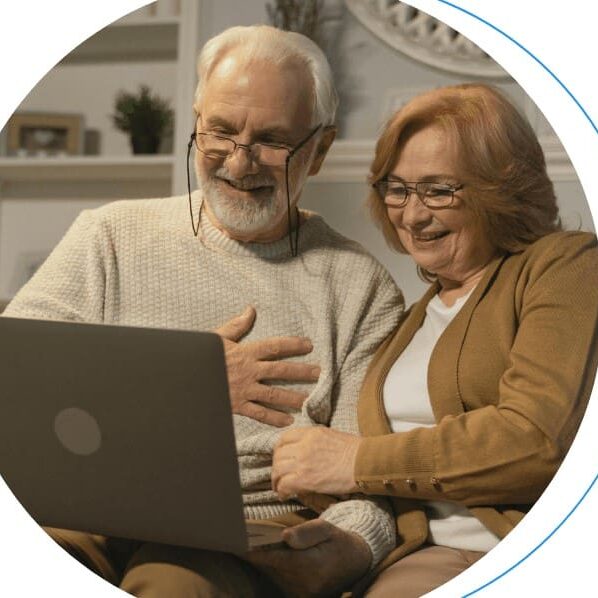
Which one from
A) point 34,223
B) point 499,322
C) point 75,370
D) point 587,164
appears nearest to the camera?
point 75,370

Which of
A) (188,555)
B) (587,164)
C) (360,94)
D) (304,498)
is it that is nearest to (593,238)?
(587,164)

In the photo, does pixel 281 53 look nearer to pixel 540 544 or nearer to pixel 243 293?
pixel 243 293

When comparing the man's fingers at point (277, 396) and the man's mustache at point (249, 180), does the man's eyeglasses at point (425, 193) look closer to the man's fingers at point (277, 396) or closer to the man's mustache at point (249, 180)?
the man's mustache at point (249, 180)

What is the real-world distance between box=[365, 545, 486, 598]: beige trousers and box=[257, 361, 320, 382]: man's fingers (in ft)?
0.93

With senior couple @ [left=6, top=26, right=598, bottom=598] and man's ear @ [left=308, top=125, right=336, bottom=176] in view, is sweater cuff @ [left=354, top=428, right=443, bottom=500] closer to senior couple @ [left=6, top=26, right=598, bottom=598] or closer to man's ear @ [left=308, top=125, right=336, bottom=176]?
senior couple @ [left=6, top=26, right=598, bottom=598]

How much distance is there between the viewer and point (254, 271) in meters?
1.51

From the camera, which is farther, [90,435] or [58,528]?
[58,528]

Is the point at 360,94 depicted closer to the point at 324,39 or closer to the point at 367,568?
the point at 324,39

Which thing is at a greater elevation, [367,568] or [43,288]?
[43,288]

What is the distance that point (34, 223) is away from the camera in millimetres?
1735

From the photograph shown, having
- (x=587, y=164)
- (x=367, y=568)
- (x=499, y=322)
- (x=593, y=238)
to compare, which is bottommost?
(x=367, y=568)

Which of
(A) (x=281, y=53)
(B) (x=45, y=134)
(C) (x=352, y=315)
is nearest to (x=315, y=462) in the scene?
(C) (x=352, y=315)

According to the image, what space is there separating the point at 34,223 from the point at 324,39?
1.89ft

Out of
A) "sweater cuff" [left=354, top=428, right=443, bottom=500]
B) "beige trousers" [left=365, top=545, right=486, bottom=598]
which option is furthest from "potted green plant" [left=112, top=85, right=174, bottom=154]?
"beige trousers" [left=365, top=545, right=486, bottom=598]
